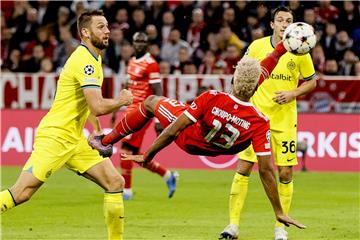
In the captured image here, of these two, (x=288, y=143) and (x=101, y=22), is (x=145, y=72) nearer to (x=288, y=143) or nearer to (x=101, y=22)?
(x=288, y=143)

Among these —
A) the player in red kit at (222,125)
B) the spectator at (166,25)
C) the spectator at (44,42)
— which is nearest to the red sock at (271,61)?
the player in red kit at (222,125)

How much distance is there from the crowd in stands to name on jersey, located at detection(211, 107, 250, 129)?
1168cm

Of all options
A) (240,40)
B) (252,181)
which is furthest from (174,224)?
(240,40)

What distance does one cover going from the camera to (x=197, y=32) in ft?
74.7

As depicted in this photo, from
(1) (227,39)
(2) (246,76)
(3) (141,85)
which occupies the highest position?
(2) (246,76)

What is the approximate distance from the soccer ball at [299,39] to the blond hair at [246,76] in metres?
0.86

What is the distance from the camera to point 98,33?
31.8 ft

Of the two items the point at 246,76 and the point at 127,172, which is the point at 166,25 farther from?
the point at 246,76

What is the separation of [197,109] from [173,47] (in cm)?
1310

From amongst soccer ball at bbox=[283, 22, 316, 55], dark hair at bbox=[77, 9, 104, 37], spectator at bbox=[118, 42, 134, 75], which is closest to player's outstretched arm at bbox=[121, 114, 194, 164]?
dark hair at bbox=[77, 9, 104, 37]

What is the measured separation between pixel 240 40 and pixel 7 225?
36.9 ft

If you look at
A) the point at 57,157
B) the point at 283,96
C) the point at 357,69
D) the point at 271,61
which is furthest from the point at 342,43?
the point at 57,157

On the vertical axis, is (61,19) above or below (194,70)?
above

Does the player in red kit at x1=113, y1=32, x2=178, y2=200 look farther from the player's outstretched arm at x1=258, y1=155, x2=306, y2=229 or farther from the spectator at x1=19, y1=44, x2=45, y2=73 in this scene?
the spectator at x1=19, y1=44, x2=45, y2=73
